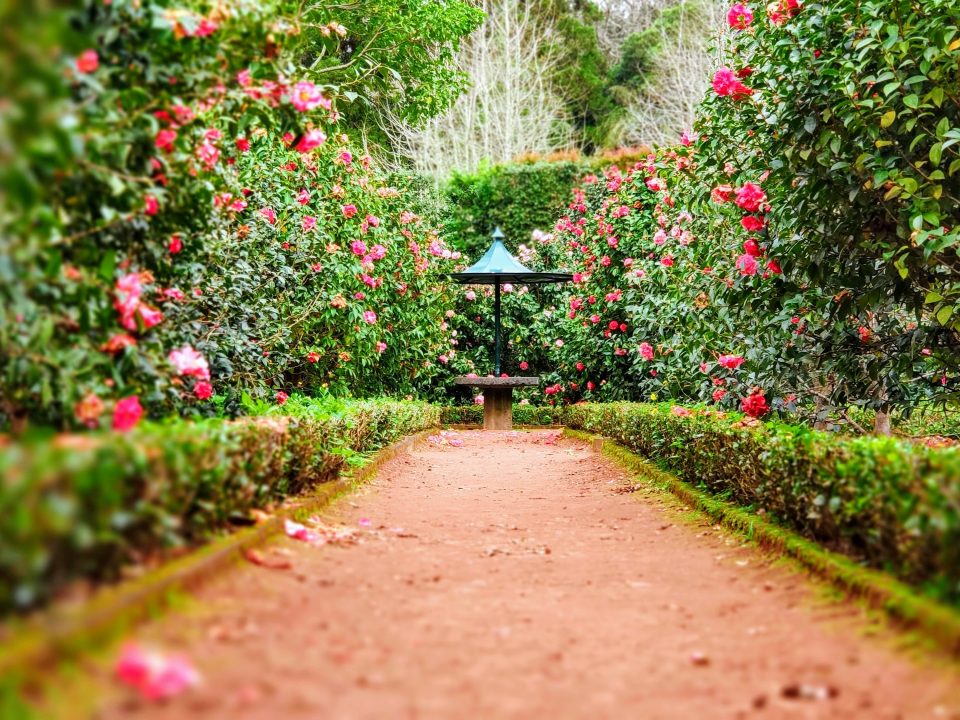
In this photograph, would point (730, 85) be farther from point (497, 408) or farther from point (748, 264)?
point (497, 408)

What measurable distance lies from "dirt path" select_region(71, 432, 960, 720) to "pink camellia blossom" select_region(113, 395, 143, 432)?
0.69 m

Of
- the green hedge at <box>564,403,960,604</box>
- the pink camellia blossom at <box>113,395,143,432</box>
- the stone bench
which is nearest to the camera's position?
the green hedge at <box>564,403,960,604</box>

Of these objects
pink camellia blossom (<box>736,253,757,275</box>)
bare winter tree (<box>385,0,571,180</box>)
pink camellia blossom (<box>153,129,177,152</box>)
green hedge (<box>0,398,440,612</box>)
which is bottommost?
green hedge (<box>0,398,440,612</box>)

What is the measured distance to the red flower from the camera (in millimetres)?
6578

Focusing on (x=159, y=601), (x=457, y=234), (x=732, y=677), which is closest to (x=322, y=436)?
(x=159, y=601)

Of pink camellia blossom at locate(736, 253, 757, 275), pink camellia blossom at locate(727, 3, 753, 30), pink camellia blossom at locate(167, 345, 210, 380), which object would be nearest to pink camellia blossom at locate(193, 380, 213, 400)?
pink camellia blossom at locate(167, 345, 210, 380)

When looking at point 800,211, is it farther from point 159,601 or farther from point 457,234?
point 457,234

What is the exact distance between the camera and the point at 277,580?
12.2 feet

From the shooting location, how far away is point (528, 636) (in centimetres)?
332

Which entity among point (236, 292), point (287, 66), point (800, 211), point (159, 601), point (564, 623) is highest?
point (287, 66)

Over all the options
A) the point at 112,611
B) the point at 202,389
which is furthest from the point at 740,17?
the point at 112,611

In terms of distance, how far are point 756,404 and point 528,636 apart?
3.79m

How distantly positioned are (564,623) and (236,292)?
13.4 ft

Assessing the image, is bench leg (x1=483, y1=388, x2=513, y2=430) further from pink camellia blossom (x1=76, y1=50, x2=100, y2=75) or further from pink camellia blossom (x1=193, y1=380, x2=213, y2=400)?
pink camellia blossom (x1=76, y1=50, x2=100, y2=75)
